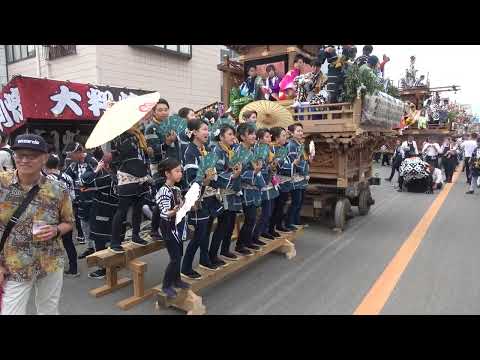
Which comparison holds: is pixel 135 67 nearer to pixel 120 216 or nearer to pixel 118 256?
pixel 120 216

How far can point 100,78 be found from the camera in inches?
380

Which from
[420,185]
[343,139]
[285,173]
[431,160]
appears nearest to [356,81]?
[343,139]

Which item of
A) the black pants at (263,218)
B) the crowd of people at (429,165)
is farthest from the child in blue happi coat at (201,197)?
the crowd of people at (429,165)

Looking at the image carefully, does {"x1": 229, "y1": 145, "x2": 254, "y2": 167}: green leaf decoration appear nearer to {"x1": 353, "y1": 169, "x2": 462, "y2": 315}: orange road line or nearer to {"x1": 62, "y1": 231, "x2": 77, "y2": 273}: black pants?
{"x1": 353, "y1": 169, "x2": 462, "y2": 315}: orange road line

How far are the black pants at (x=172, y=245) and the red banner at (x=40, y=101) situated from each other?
507 centimetres

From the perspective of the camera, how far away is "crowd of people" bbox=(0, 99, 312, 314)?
239cm

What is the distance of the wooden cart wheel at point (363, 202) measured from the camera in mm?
7770

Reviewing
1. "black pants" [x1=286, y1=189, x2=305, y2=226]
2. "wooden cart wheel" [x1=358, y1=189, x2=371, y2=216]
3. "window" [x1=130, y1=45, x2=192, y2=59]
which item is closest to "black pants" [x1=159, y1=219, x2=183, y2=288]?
"black pants" [x1=286, y1=189, x2=305, y2=226]

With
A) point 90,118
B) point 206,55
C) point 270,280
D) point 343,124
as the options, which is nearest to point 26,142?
point 270,280

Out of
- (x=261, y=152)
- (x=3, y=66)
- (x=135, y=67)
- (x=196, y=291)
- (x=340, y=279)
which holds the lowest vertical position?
(x=340, y=279)

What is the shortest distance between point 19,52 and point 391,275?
13.5m

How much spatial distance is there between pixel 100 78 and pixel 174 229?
302 inches

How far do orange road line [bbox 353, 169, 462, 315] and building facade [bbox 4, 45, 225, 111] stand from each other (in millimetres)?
8464

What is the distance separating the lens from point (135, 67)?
34.8 feet
